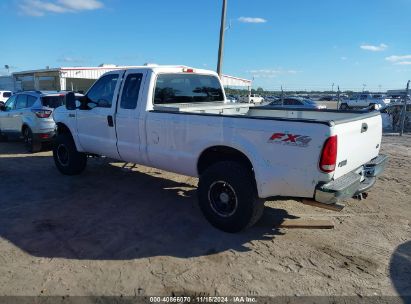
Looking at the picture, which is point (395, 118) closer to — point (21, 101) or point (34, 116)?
point (34, 116)

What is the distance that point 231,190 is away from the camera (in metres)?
4.38

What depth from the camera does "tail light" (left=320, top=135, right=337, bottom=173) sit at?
3430 mm

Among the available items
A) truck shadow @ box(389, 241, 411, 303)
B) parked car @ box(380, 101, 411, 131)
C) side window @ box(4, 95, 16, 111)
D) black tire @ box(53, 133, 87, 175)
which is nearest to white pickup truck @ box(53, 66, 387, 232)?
black tire @ box(53, 133, 87, 175)

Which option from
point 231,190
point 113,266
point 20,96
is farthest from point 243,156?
point 20,96

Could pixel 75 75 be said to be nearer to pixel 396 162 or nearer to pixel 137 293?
pixel 396 162

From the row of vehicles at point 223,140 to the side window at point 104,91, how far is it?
18mm

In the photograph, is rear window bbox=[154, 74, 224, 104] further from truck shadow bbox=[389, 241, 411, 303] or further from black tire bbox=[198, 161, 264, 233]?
truck shadow bbox=[389, 241, 411, 303]

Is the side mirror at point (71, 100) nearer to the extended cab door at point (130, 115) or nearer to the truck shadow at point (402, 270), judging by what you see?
the extended cab door at point (130, 115)

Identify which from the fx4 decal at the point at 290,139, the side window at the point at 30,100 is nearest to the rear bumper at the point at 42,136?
the side window at the point at 30,100

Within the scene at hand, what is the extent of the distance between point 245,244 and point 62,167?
455 cm

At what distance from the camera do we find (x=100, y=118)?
604cm

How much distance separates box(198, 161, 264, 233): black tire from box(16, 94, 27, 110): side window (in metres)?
7.87

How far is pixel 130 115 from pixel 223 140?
6.02ft

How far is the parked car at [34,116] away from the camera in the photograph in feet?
31.2
